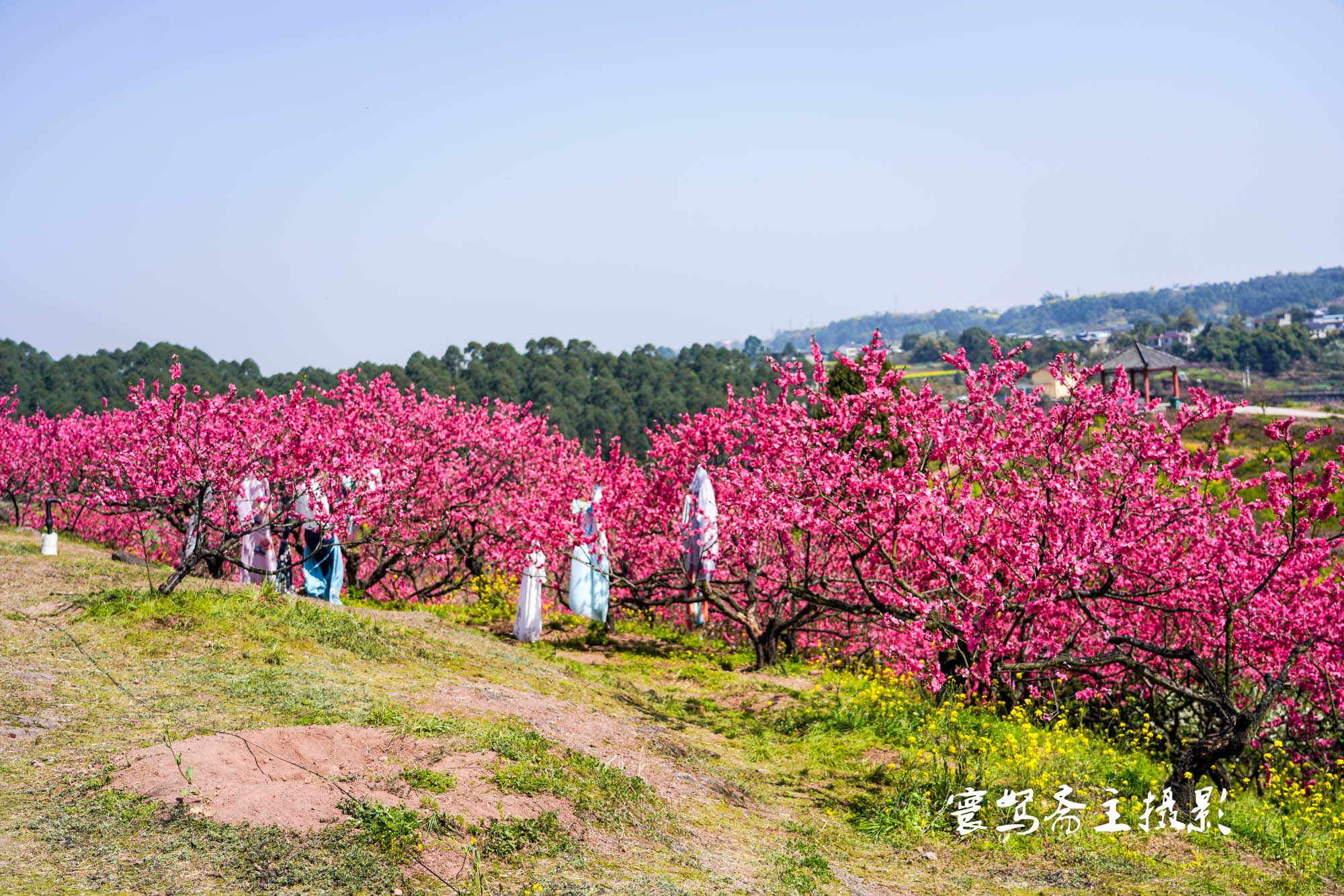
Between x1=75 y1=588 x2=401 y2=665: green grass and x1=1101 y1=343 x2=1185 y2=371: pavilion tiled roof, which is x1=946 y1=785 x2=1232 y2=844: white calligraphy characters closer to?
x1=75 y1=588 x2=401 y2=665: green grass

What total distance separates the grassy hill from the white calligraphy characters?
3.3 inches

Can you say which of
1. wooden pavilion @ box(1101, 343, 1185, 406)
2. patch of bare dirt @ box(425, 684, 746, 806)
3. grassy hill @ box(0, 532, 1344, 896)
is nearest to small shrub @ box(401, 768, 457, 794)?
grassy hill @ box(0, 532, 1344, 896)

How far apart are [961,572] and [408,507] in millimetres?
11700

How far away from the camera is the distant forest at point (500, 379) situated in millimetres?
67188

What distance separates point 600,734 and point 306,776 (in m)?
2.85

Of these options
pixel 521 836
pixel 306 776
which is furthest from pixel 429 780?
pixel 521 836

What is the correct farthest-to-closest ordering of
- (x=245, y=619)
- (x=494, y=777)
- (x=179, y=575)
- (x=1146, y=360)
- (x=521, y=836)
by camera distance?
(x=1146, y=360) < (x=179, y=575) < (x=245, y=619) < (x=494, y=777) < (x=521, y=836)

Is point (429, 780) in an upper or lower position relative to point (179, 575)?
lower

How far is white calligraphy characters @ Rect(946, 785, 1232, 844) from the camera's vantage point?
24.0ft

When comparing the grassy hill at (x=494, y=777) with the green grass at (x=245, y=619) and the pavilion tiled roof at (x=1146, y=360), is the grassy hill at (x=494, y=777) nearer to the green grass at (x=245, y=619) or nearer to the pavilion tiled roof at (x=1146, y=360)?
the green grass at (x=245, y=619)

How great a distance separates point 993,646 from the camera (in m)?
9.03

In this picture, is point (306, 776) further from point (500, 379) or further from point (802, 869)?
point (500, 379)

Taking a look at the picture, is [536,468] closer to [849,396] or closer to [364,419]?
[364,419]

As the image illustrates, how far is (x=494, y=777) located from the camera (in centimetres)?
650
